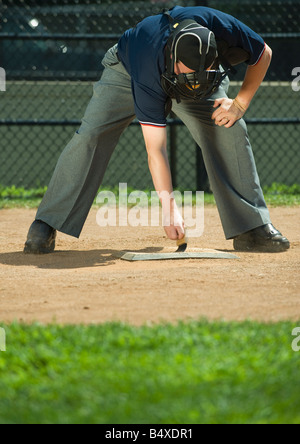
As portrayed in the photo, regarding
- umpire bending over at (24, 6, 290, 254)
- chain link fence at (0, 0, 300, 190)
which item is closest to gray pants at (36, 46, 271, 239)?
umpire bending over at (24, 6, 290, 254)

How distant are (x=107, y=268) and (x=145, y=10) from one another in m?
5.51

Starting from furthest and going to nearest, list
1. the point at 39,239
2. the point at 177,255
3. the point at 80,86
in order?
the point at 80,86 < the point at 39,239 < the point at 177,255

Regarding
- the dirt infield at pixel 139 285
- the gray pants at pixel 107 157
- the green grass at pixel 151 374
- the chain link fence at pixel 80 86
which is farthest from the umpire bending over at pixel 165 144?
the chain link fence at pixel 80 86

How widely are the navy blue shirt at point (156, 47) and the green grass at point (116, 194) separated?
3.32m

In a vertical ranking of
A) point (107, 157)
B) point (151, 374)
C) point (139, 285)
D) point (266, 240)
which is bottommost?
point (151, 374)

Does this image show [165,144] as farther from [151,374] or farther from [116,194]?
[116,194]

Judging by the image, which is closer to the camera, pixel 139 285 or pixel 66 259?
pixel 139 285

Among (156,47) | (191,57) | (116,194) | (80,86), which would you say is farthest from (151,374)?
(80,86)

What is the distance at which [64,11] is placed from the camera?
8.67 meters

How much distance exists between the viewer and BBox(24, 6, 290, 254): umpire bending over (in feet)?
13.3

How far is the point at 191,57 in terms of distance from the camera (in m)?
3.75

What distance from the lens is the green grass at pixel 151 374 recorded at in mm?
2129

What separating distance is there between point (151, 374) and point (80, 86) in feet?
23.5
